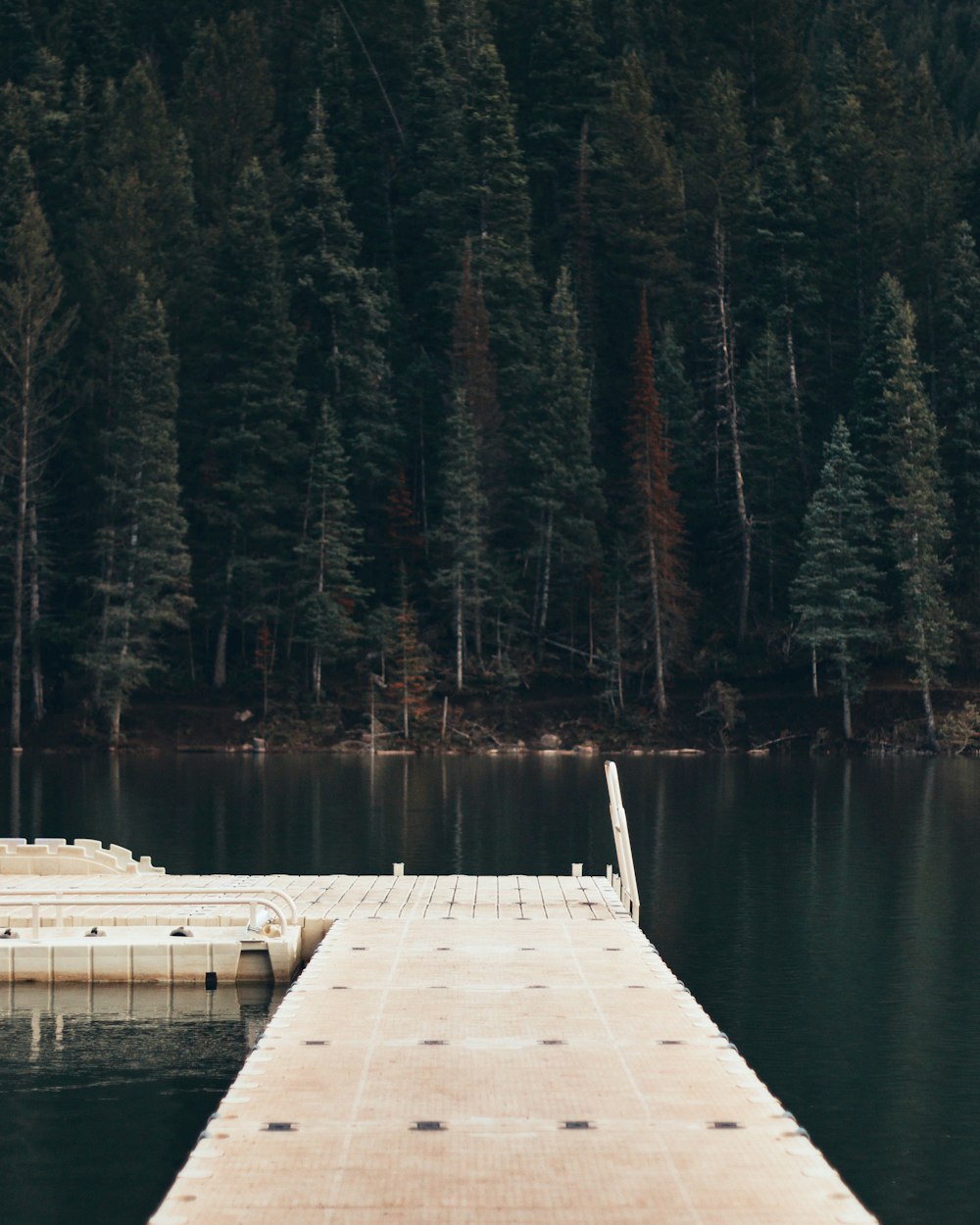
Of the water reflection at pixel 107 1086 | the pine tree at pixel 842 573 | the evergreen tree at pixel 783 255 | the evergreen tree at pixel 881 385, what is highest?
the evergreen tree at pixel 783 255

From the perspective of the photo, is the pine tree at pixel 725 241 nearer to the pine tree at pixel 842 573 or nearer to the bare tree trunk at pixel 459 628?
the pine tree at pixel 842 573

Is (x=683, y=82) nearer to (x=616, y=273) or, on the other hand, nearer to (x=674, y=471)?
(x=616, y=273)

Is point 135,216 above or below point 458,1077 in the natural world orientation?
above

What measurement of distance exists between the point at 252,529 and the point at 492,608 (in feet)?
37.4

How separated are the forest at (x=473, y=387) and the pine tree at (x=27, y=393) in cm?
21

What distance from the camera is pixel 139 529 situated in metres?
76.4

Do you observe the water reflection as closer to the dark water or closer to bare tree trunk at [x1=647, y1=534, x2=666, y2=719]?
the dark water

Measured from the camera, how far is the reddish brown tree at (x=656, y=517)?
78500 mm

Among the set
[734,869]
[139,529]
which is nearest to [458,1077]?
[734,869]

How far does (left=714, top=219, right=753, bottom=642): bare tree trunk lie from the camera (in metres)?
80.9

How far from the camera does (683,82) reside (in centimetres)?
10212

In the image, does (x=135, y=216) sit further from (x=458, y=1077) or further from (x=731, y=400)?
(x=458, y=1077)

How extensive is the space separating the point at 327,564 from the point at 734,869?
4459 cm

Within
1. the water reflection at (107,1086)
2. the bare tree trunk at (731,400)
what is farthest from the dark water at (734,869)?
the bare tree trunk at (731,400)
